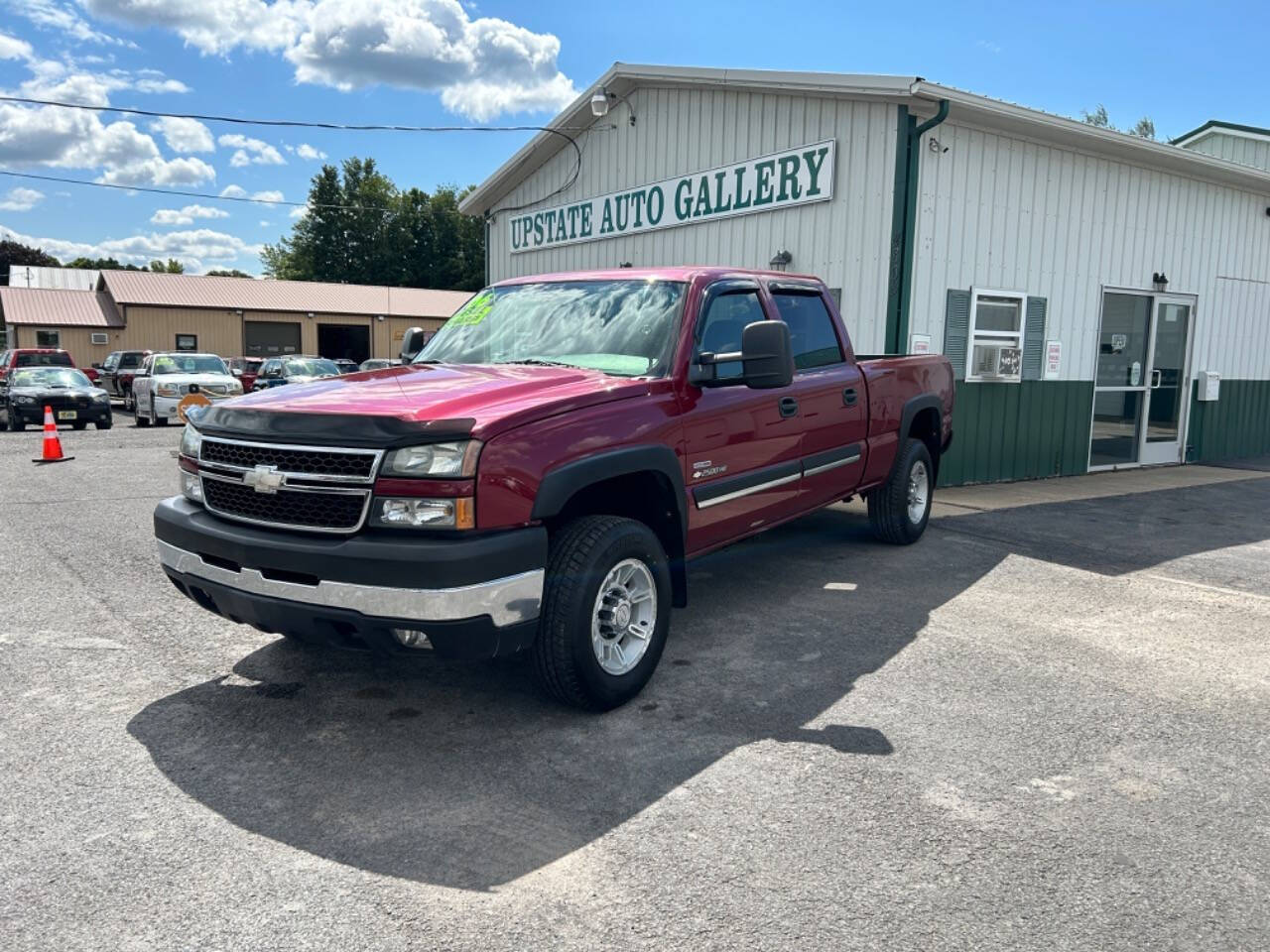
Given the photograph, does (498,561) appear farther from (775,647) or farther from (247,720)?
(775,647)

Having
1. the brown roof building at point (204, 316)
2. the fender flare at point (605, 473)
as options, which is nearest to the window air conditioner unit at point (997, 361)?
the fender flare at point (605, 473)

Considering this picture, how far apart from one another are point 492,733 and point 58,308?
1818 inches

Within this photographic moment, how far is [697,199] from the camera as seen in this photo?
1223 centimetres

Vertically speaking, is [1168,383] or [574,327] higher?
[574,327]

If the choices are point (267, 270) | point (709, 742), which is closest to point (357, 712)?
point (709, 742)

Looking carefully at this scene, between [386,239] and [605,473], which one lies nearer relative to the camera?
[605,473]

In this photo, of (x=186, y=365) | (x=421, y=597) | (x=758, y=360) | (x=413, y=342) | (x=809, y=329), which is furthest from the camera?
(x=186, y=365)

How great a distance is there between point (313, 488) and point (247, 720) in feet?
3.72

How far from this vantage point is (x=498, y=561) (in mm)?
3475

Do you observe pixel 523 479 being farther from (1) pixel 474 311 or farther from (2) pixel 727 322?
(1) pixel 474 311

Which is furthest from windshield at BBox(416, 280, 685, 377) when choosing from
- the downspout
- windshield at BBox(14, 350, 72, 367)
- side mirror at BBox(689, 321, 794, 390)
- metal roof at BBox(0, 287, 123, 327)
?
metal roof at BBox(0, 287, 123, 327)

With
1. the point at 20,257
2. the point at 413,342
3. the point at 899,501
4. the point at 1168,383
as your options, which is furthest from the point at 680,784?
the point at 20,257

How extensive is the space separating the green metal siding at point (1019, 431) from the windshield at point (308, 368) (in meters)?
19.5

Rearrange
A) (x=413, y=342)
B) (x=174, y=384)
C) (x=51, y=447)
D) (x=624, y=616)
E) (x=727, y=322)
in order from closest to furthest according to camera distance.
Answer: (x=624, y=616)
(x=727, y=322)
(x=413, y=342)
(x=51, y=447)
(x=174, y=384)
